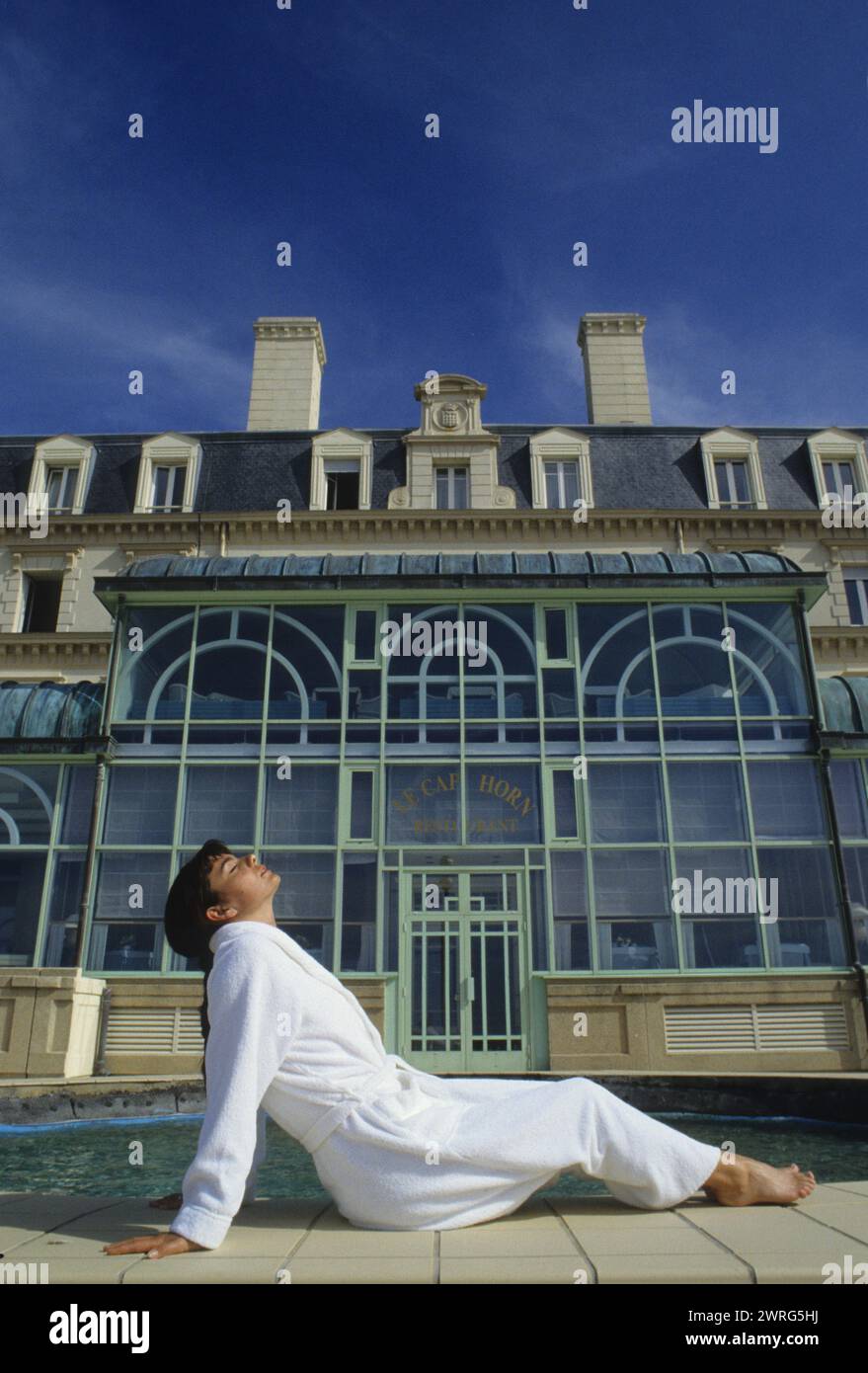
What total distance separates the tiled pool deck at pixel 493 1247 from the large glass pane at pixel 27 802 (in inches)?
439

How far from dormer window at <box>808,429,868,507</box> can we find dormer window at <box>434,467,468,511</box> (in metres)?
8.52

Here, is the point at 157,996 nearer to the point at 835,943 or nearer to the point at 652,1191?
the point at 835,943

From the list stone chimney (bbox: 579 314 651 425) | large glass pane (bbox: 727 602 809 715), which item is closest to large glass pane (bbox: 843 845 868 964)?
large glass pane (bbox: 727 602 809 715)

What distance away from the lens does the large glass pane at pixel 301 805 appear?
1360 cm

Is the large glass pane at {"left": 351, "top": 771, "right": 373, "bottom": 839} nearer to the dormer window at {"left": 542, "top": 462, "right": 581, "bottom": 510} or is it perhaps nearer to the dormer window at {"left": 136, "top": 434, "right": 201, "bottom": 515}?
the dormer window at {"left": 542, "top": 462, "right": 581, "bottom": 510}

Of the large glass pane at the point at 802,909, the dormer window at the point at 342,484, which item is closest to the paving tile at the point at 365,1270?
the large glass pane at the point at 802,909

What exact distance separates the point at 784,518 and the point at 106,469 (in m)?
16.4

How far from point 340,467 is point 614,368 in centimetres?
858

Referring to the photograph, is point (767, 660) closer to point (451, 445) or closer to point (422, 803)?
point (422, 803)

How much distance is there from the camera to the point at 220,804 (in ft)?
45.4

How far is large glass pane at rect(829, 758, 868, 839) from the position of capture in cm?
1366

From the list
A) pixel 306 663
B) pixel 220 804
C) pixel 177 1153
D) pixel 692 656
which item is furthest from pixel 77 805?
pixel 692 656

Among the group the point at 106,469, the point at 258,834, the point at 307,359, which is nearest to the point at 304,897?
the point at 258,834

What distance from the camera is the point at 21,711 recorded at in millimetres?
14453
